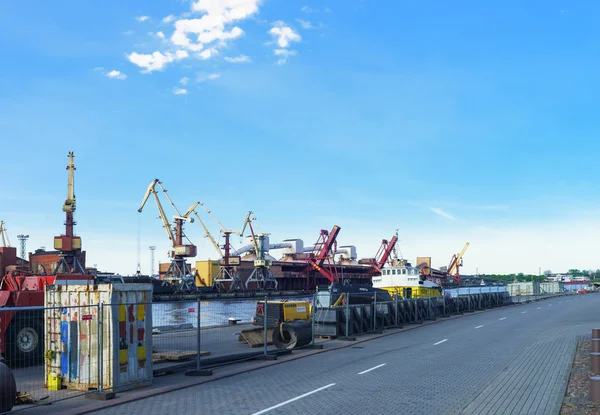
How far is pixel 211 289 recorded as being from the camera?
420 ft

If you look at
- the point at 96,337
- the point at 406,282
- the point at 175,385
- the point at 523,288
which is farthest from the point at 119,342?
the point at 523,288

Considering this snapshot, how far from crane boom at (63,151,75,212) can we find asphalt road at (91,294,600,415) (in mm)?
85288

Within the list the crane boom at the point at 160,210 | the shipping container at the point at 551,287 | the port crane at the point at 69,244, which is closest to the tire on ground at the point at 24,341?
the port crane at the point at 69,244

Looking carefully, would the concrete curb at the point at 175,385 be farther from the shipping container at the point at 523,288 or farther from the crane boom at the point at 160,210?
the crane boom at the point at 160,210

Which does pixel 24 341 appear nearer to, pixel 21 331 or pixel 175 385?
pixel 21 331

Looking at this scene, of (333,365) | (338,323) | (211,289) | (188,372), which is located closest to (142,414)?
(188,372)

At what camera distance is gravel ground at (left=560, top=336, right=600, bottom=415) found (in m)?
9.05

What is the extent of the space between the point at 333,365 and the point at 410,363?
2.11 metres

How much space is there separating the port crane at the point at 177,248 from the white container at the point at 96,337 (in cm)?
10566

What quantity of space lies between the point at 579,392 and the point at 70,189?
320 ft

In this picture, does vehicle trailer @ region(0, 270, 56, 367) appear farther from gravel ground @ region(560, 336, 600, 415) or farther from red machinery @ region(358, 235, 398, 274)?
red machinery @ region(358, 235, 398, 274)

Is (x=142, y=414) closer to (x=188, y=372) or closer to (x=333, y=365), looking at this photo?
(x=188, y=372)

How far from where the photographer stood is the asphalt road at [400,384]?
9781 millimetres

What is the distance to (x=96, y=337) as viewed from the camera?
456 inches
